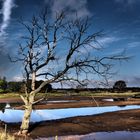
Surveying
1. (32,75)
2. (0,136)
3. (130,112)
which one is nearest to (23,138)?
(0,136)

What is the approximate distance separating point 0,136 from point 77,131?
9.72m

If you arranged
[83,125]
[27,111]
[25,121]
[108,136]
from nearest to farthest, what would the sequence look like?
[108,136]
[27,111]
[25,121]
[83,125]

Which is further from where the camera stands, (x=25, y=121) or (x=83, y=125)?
(x=83, y=125)

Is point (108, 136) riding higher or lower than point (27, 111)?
lower

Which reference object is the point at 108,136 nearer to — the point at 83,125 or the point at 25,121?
the point at 83,125

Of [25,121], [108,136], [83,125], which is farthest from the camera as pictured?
[83,125]

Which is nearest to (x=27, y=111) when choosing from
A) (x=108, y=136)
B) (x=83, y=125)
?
(x=83, y=125)

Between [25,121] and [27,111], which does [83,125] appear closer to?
[25,121]

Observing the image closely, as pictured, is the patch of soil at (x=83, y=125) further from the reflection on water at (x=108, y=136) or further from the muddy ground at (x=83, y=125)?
the reflection on water at (x=108, y=136)

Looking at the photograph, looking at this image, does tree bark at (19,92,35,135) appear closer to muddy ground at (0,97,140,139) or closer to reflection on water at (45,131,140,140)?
muddy ground at (0,97,140,139)

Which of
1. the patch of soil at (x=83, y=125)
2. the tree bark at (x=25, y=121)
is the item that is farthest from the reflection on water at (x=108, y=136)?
the tree bark at (x=25, y=121)

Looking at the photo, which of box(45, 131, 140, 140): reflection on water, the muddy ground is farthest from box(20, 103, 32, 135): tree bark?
box(45, 131, 140, 140): reflection on water

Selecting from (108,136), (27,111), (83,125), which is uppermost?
(27,111)

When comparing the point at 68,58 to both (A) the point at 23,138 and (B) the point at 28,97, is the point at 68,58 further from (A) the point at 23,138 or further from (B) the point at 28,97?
(A) the point at 23,138
